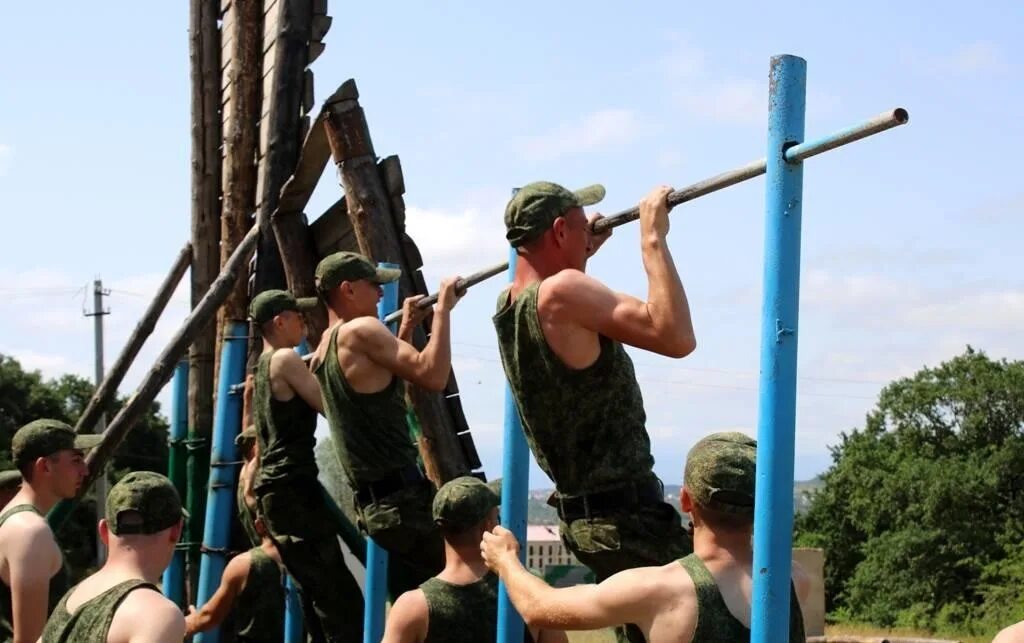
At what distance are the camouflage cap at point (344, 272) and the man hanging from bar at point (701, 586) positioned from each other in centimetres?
301

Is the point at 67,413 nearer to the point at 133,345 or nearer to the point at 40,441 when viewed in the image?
the point at 133,345

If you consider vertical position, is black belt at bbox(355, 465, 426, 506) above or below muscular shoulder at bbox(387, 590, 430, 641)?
above

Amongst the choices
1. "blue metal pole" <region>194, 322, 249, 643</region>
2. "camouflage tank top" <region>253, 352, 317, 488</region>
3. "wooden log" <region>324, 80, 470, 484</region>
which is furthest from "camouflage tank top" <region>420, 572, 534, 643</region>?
"blue metal pole" <region>194, 322, 249, 643</region>

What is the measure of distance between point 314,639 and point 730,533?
15.3ft

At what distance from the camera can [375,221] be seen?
8383mm

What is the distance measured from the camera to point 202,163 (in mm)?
11516

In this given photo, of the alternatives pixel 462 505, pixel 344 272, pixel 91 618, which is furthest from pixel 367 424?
pixel 91 618

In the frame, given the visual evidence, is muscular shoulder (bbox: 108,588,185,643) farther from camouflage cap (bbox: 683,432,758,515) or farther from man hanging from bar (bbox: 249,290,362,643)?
man hanging from bar (bbox: 249,290,362,643)

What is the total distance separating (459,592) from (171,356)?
5330 millimetres

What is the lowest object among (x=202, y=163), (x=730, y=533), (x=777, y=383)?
(x=730, y=533)

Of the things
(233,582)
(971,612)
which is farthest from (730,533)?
(971,612)

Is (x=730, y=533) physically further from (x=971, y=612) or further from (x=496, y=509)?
(x=971, y=612)

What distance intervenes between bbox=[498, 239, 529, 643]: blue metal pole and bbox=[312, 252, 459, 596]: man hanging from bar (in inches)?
38.9

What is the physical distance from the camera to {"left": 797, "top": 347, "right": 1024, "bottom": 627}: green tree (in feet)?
121
